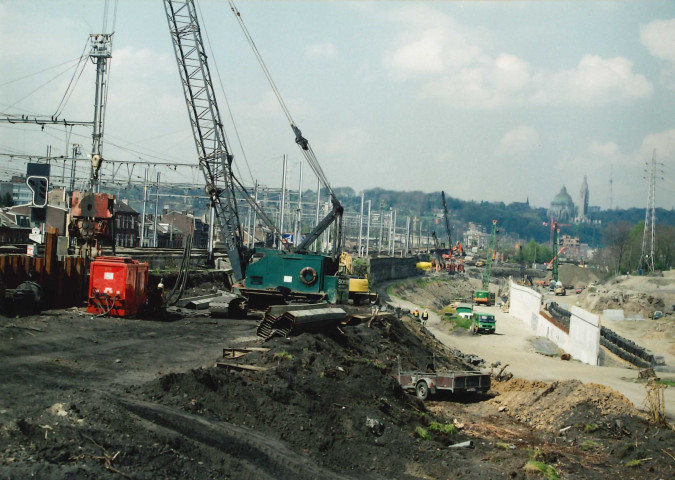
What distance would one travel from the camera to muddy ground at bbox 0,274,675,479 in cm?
901

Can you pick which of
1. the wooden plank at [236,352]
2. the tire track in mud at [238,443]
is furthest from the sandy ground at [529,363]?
the tire track in mud at [238,443]

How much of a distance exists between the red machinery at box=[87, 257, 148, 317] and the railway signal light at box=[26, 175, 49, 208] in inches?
164

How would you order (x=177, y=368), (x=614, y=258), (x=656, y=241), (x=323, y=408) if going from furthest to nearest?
(x=614, y=258) → (x=656, y=241) → (x=177, y=368) → (x=323, y=408)

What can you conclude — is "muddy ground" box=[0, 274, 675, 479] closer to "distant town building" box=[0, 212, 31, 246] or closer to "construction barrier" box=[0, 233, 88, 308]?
→ "construction barrier" box=[0, 233, 88, 308]

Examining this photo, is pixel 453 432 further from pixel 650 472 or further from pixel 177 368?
pixel 177 368

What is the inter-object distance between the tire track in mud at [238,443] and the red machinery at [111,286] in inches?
509

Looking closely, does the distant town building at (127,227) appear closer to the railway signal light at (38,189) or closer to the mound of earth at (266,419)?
the railway signal light at (38,189)

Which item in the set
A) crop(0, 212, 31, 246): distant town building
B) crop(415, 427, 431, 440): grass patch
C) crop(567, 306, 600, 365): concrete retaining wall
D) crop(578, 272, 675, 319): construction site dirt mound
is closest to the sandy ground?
crop(567, 306, 600, 365): concrete retaining wall

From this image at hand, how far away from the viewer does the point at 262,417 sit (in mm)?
12297

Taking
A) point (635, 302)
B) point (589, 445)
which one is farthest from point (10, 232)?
point (635, 302)

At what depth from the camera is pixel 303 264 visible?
33.4 m

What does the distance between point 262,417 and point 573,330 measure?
3333 cm

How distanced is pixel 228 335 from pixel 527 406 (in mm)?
9592

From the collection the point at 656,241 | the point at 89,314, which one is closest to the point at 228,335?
the point at 89,314
